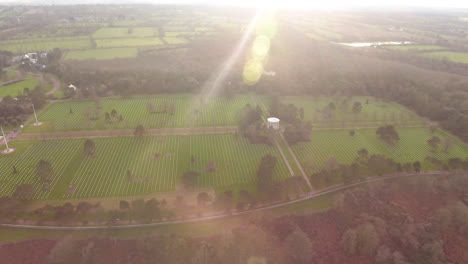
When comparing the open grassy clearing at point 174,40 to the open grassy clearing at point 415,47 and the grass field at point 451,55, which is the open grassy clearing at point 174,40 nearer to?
the open grassy clearing at point 415,47

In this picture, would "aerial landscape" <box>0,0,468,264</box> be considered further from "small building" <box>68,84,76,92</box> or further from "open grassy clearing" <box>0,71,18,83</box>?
"small building" <box>68,84,76,92</box>

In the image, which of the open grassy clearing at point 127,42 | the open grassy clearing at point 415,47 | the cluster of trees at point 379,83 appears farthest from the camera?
the open grassy clearing at point 127,42

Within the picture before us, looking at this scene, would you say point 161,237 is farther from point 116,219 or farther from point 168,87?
point 168,87

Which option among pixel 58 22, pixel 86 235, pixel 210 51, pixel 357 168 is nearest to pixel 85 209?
pixel 86 235

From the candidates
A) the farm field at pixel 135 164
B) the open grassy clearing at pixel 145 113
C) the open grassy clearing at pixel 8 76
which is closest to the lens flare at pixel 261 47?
the open grassy clearing at pixel 145 113

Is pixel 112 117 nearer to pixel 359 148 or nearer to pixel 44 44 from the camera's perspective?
pixel 359 148

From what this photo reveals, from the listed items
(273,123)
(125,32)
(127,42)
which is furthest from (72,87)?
(125,32)

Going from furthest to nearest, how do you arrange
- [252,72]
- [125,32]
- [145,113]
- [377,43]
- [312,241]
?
[125,32] → [377,43] → [252,72] → [145,113] → [312,241]
